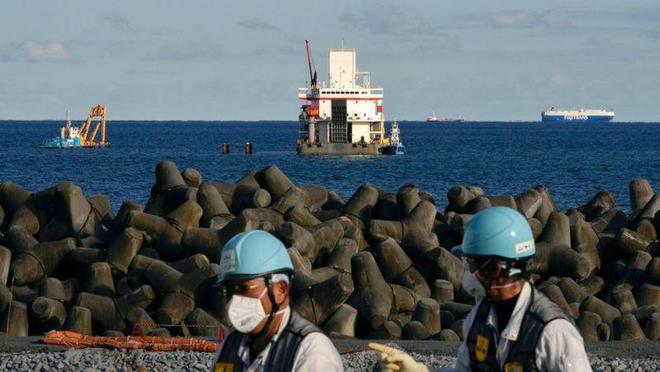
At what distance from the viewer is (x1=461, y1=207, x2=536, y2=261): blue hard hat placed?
17.4ft

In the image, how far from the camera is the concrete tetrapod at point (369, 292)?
48.3 ft

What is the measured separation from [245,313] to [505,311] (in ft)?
3.80

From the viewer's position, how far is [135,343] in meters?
12.3

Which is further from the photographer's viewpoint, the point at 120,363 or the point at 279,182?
the point at 279,182

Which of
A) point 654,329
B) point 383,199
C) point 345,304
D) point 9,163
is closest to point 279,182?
point 383,199

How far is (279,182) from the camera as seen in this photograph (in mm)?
20156

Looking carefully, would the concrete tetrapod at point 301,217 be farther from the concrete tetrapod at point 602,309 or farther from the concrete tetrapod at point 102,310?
the concrete tetrapod at point 602,309

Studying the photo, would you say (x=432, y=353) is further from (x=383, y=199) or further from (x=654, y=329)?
(x=383, y=199)

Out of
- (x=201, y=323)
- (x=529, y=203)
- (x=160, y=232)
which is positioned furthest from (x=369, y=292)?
(x=529, y=203)

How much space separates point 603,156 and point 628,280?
80.7 m

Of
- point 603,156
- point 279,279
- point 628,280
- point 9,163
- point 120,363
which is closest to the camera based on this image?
point 279,279

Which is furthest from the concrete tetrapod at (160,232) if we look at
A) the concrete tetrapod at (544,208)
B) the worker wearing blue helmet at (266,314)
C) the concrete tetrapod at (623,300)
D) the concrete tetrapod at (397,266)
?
the worker wearing blue helmet at (266,314)

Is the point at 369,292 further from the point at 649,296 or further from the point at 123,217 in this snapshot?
the point at 123,217

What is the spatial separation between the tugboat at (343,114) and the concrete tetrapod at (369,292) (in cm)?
7455
